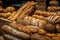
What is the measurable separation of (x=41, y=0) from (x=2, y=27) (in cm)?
117

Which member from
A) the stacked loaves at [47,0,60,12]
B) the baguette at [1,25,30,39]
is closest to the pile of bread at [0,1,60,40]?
the baguette at [1,25,30,39]

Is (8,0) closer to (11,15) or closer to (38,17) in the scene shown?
(11,15)

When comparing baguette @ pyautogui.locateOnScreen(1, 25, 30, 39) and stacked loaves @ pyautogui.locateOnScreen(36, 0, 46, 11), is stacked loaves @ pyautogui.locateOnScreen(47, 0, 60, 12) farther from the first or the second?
Result: baguette @ pyautogui.locateOnScreen(1, 25, 30, 39)

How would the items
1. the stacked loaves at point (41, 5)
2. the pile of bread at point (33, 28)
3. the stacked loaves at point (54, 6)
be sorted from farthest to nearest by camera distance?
the stacked loaves at point (41, 5)
the stacked loaves at point (54, 6)
the pile of bread at point (33, 28)

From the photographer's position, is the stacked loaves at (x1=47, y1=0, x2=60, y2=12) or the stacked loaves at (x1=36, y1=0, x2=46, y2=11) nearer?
the stacked loaves at (x1=47, y1=0, x2=60, y2=12)

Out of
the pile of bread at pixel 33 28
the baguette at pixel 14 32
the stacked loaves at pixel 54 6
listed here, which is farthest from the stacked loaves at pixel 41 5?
the baguette at pixel 14 32

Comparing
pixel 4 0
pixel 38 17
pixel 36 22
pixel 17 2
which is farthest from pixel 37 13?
pixel 4 0

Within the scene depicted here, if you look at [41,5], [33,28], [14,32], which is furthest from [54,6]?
[14,32]

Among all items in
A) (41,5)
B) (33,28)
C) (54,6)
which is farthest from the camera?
(41,5)

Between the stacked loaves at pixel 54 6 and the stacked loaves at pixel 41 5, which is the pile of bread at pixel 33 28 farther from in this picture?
the stacked loaves at pixel 41 5

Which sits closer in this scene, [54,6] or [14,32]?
[14,32]

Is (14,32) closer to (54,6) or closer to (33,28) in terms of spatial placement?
(33,28)

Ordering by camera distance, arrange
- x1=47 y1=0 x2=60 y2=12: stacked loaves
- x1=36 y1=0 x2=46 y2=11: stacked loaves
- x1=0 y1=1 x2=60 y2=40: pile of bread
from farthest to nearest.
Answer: x1=36 y1=0 x2=46 y2=11: stacked loaves, x1=47 y1=0 x2=60 y2=12: stacked loaves, x1=0 y1=1 x2=60 y2=40: pile of bread

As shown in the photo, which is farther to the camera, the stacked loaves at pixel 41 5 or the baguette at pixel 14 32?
the stacked loaves at pixel 41 5
